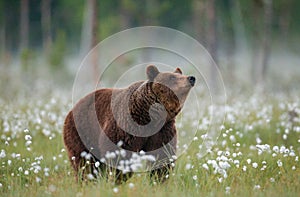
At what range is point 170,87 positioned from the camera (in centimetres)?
597

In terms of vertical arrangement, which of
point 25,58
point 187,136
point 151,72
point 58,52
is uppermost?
point 58,52

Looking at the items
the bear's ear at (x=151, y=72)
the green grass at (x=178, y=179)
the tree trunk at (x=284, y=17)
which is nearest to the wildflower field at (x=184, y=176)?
the green grass at (x=178, y=179)

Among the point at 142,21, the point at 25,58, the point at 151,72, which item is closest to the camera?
the point at 151,72

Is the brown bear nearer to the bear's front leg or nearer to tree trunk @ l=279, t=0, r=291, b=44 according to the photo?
the bear's front leg

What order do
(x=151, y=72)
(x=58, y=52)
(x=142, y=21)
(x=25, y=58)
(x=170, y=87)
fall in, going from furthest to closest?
1. (x=142, y=21)
2. (x=58, y=52)
3. (x=25, y=58)
4. (x=151, y=72)
5. (x=170, y=87)

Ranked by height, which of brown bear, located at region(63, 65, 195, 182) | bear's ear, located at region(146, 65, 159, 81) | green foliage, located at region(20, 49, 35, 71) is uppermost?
green foliage, located at region(20, 49, 35, 71)

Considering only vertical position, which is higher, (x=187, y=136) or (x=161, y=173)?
(x=187, y=136)

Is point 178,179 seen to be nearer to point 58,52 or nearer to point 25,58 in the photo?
point 25,58

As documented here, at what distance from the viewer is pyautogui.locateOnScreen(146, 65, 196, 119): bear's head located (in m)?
5.84

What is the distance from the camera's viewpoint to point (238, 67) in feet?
121

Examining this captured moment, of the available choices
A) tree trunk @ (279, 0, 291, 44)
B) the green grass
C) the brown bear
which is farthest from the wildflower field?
tree trunk @ (279, 0, 291, 44)

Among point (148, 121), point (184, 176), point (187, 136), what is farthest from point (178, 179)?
point (187, 136)

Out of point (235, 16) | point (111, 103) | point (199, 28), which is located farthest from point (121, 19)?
point (111, 103)

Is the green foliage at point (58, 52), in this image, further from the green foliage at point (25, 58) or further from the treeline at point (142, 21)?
the green foliage at point (25, 58)
